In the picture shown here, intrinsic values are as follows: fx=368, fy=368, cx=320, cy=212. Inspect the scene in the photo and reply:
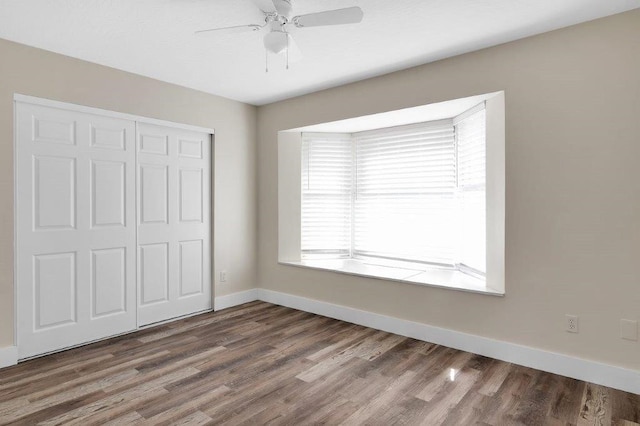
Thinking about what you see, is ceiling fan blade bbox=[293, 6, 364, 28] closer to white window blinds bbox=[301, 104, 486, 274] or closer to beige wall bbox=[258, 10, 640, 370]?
beige wall bbox=[258, 10, 640, 370]

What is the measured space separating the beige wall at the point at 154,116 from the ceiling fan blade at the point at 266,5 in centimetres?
197

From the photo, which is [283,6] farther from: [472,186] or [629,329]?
[629,329]

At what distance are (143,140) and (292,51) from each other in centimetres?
202

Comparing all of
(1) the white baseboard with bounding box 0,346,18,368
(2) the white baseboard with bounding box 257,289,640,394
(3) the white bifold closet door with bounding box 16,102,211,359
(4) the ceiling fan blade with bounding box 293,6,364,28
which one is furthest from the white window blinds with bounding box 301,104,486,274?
(1) the white baseboard with bounding box 0,346,18,368

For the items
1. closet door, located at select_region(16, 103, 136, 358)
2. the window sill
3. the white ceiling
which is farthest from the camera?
the window sill

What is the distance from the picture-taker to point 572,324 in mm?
2650

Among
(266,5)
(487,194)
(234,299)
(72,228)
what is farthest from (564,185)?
(72,228)

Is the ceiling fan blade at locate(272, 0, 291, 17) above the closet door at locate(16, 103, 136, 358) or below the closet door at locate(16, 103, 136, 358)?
above

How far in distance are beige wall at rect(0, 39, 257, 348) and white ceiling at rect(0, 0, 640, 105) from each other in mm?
141

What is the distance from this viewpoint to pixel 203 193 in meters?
4.27

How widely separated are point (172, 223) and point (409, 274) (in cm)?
257

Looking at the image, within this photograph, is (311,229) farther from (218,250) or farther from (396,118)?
(396,118)

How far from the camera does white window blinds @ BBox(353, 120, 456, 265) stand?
12.9 feet

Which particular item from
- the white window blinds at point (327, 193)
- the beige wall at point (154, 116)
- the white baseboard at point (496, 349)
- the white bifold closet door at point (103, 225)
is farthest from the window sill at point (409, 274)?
the white bifold closet door at point (103, 225)
